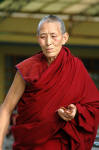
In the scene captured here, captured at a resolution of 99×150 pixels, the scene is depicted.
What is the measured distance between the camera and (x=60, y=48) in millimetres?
3570

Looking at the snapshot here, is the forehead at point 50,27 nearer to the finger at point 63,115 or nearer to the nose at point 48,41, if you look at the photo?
the nose at point 48,41

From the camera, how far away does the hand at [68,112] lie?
3330 millimetres

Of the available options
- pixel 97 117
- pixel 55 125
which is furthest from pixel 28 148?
pixel 97 117

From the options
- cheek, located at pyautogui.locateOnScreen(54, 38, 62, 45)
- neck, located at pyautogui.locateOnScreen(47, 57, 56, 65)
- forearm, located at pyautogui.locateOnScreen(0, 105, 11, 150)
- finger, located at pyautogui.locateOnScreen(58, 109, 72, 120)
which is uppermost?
cheek, located at pyautogui.locateOnScreen(54, 38, 62, 45)

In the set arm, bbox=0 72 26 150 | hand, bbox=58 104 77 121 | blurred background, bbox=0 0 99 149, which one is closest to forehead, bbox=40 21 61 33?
arm, bbox=0 72 26 150

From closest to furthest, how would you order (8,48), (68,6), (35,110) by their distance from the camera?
1. (35,110)
2. (68,6)
3. (8,48)

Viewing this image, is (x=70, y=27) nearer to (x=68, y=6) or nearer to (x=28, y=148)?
(x=68, y=6)

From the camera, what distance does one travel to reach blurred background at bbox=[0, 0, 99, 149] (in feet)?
53.9

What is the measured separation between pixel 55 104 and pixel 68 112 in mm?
121

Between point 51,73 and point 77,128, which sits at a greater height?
point 51,73

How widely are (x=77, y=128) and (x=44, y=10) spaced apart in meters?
13.2

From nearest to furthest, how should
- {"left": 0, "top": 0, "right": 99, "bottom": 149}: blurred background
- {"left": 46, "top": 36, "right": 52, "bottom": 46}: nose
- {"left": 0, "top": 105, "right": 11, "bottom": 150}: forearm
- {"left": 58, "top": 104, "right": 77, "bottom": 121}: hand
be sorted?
{"left": 58, "top": 104, "right": 77, "bottom": 121}: hand < {"left": 46, "top": 36, "right": 52, "bottom": 46}: nose < {"left": 0, "top": 105, "right": 11, "bottom": 150}: forearm < {"left": 0, "top": 0, "right": 99, "bottom": 149}: blurred background

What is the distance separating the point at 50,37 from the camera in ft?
11.4

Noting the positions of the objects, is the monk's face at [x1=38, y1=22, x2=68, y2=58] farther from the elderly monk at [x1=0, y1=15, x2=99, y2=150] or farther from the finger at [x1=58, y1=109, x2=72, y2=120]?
the finger at [x1=58, y1=109, x2=72, y2=120]
